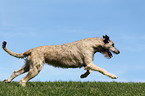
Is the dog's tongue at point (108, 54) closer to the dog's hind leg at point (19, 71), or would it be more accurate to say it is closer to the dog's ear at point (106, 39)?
the dog's ear at point (106, 39)

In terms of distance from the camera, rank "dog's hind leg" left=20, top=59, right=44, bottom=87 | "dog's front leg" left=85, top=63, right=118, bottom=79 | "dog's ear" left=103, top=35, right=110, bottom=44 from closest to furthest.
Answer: "dog's front leg" left=85, top=63, right=118, bottom=79
"dog's hind leg" left=20, top=59, right=44, bottom=87
"dog's ear" left=103, top=35, right=110, bottom=44

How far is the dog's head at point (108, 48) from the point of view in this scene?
30.8 feet

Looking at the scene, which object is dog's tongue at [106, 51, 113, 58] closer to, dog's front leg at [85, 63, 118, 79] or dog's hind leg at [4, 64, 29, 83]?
dog's front leg at [85, 63, 118, 79]

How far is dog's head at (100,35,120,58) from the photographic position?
938 centimetres

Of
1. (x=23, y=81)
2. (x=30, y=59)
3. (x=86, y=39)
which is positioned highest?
(x=86, y=39)

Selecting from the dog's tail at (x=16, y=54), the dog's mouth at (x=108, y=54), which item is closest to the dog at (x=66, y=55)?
the dog's tail at (x=16, y=54)

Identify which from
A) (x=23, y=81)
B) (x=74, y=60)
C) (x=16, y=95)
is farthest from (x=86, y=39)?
(x=16, y=95)

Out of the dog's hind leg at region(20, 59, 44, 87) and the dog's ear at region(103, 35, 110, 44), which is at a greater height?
the dog's ear at region(103, 35, 110, 44)

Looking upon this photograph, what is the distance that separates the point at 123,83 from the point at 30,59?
5.03 meters

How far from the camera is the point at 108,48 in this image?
9469 mm

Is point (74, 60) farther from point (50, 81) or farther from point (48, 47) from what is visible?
point (50, 81)

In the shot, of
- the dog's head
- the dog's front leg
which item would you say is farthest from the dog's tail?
the dog's head

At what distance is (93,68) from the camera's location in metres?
8.61

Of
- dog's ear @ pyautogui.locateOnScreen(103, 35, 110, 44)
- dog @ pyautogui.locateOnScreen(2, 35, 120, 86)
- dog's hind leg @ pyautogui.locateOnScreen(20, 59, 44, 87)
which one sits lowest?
dog's hind leg @ pyautogui.locateOnScreen(20, 59, 44, 87)
